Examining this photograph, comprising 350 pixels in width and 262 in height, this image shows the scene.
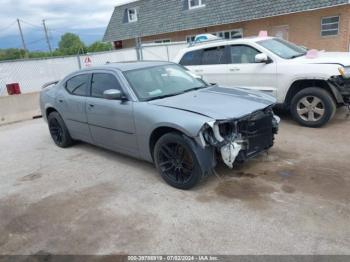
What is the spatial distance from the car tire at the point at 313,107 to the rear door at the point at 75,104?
4005mm

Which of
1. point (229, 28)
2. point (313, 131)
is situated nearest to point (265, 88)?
point (313, 131)

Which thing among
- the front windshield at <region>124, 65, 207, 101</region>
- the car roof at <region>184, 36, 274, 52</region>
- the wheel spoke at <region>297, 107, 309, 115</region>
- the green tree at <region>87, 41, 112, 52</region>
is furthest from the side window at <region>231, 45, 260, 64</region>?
the green tree at <region>87, 41, 112, 52</region>

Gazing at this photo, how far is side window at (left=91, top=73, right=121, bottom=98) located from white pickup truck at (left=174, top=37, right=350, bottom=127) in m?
3.18

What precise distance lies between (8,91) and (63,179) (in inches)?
253

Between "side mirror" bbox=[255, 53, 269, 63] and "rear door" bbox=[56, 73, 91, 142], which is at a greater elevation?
"side mirror" bbox=[255, 53, 269, 63]

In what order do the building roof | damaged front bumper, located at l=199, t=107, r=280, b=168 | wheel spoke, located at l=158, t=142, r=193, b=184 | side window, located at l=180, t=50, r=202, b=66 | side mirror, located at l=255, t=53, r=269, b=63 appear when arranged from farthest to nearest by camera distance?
1. the building roof
2. side window, located at l=180, t=50, r=202, b=66
3. side mirror, located at l=255, t=53, r=269, b=63
4. wheel spoke, located at l=158, t=142, r=193, b=184
5. damaged front bumper, located at l=199, t=107, r=280, b=168

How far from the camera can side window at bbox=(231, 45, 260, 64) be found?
6973mm

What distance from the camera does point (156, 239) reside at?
3.21 m

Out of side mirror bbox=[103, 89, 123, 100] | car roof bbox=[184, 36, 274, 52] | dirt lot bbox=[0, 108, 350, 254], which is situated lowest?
dirt lot bbox=[0, 108, 350, 254]

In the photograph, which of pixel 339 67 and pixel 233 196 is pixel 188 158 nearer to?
pixel 233 196

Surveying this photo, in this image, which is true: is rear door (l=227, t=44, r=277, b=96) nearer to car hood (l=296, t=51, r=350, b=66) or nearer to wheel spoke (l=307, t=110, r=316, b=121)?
car hood (l=296, t=51, r=350, b=66)

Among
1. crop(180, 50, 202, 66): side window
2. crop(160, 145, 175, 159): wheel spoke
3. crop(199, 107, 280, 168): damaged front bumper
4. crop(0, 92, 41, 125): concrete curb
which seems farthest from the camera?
crop(0, 92, 41, 125): concrete curb

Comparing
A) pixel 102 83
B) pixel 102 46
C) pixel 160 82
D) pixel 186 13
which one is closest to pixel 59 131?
pixel 102 83

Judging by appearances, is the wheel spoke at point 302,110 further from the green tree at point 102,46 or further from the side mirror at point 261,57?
the green tree at point 102,46
